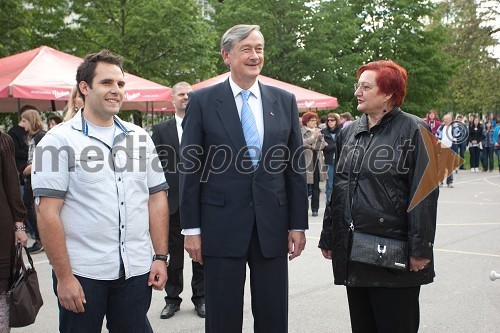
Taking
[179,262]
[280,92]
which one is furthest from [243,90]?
[179,262]

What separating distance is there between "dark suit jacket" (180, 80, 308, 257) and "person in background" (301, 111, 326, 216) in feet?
29.3

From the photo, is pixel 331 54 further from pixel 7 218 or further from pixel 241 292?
pixel 241 292

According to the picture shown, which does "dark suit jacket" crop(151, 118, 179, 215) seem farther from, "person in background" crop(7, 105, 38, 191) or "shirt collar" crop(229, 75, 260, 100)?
"person in background" crop(7, 105, 38, 191)

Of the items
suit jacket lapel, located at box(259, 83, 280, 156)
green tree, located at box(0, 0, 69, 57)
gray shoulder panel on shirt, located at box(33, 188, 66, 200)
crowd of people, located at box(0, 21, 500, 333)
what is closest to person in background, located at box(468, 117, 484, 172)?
green tree, located at box(0, 0, 69, 57)

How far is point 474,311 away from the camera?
564 cm

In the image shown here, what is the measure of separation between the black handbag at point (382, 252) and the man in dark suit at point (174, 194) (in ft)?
8.62

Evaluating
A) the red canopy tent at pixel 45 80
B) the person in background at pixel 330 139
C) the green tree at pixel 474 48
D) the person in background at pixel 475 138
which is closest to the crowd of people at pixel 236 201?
the red canopy tent at pixel 45 80

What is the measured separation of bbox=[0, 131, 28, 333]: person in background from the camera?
394cm

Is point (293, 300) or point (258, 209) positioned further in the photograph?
point (293, 300)

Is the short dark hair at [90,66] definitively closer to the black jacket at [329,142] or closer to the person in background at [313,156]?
the person in background at [313,156]

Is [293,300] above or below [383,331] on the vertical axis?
below

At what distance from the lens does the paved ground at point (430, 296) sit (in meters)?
5.39

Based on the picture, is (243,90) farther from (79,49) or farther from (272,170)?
(79,49)

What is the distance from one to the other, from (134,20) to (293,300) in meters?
15.8
